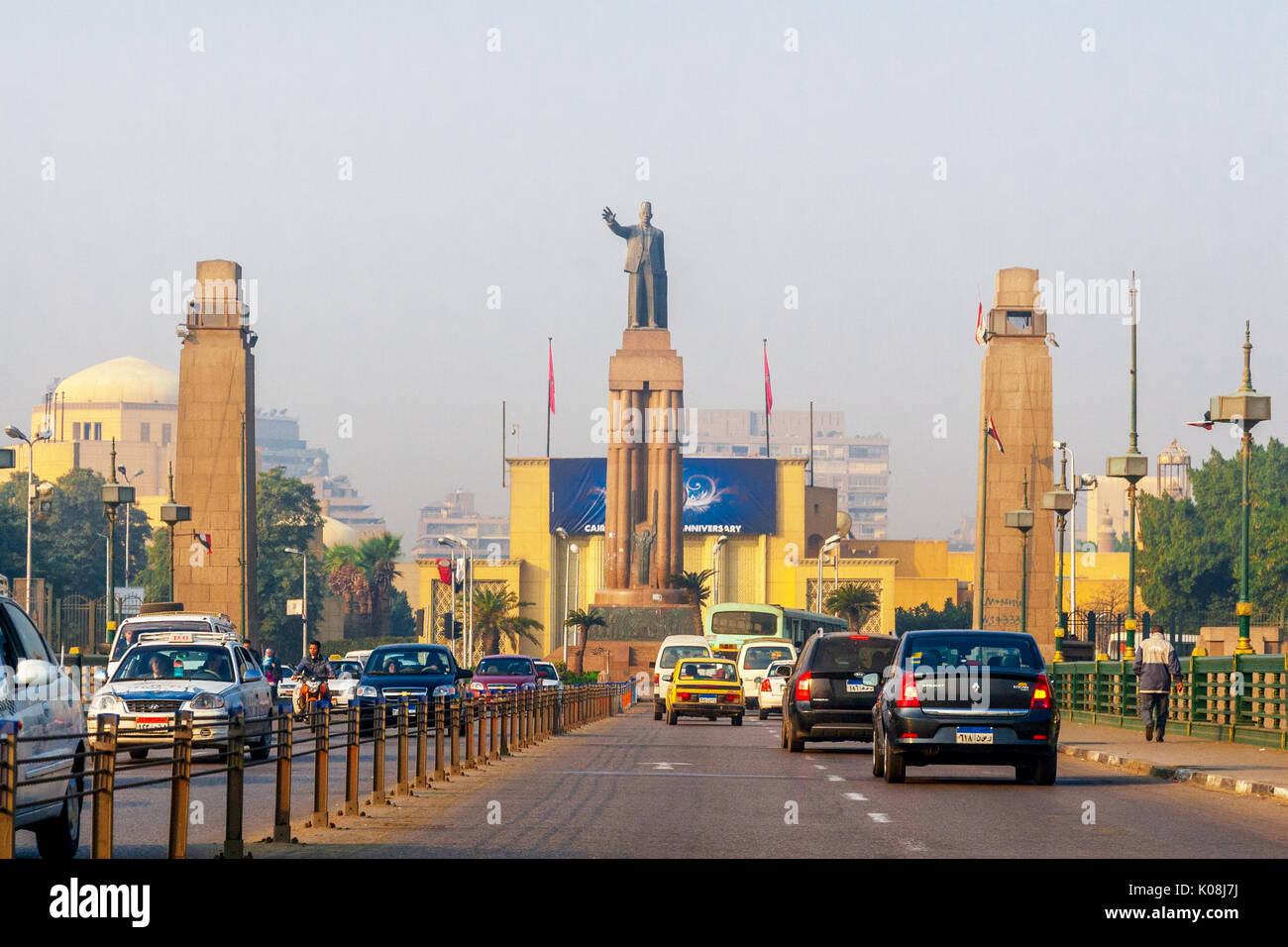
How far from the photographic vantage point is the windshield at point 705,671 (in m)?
44.7

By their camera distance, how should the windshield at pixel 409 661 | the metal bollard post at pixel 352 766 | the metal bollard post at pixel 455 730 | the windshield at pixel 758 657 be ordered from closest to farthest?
1. the metal bollard post at pixel 352 766
2. the metal bollard post at pixel 455 730
3. the windshield at pixel 409 661
4. the windshield at pixel 758 657

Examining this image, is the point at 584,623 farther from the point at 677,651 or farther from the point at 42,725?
the point at 42,725

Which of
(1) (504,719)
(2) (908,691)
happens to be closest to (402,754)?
(2) (908,691)

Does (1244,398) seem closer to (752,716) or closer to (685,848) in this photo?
(685,848)

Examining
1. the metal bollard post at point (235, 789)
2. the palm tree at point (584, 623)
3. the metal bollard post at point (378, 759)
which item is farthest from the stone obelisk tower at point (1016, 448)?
the metal bollard post at point (235, 789)

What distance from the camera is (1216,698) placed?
3259cm

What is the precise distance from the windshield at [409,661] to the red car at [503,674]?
5665 mm

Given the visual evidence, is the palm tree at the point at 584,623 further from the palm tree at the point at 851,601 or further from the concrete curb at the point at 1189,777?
the concrete curb at the point at 1189,777

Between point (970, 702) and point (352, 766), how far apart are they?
6.91 m

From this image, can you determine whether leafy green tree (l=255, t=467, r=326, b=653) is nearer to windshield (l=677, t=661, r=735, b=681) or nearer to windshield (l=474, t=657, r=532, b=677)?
windshield (l=474, t=657, r=532, b=677)
